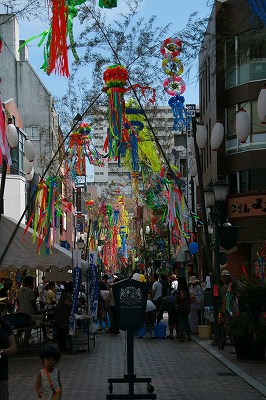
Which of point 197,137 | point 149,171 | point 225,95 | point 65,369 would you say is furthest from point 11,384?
point 225,95

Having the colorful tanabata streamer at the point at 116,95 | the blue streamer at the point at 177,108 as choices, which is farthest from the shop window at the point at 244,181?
the colorful tanabata streamer at the point at 116,95

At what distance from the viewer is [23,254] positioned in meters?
22.1

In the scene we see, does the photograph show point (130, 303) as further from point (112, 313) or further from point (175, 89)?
point (112, 313)

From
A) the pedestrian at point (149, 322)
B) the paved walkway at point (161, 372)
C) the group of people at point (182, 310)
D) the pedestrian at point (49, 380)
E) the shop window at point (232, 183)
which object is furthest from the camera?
the shop window at point (232, 183)

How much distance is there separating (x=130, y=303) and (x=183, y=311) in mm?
11195

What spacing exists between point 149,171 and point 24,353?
1497cm

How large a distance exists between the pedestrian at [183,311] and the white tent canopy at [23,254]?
→ 3804 millimetres

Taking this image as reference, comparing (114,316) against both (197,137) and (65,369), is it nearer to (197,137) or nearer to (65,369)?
(197,137)

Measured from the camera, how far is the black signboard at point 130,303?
13.5 metres

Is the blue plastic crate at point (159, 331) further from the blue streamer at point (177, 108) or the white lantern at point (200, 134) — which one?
the white lantern at point (200, 134)

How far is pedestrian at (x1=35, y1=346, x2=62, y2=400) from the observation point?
962 cm

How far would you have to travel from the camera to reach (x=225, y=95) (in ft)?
139

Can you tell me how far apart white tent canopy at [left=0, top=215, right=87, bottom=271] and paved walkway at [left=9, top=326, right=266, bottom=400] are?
2174 millimetres

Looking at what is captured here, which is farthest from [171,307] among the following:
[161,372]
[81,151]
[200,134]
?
[81,151]
